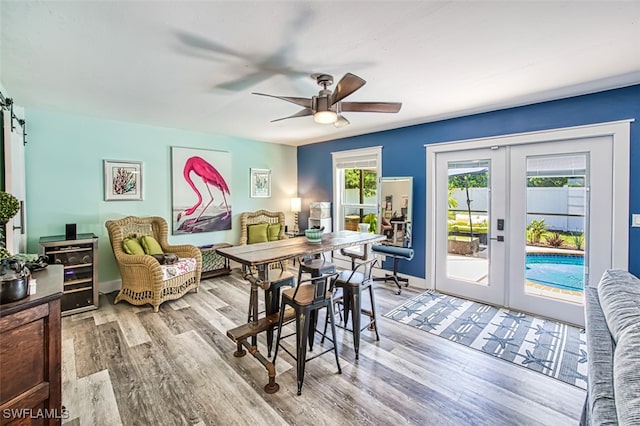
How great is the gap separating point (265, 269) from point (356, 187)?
3.40m

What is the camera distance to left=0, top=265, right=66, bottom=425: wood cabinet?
4.17 ft

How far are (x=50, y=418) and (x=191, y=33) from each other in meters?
2.25

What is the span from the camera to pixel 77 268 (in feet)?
11.6

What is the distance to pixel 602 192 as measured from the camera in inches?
117

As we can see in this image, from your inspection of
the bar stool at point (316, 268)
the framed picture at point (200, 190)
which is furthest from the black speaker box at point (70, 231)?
the bar stool at point (316, 268)

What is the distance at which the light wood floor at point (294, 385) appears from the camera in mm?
1927

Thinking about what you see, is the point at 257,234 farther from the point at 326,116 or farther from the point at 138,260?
the point at 326,116

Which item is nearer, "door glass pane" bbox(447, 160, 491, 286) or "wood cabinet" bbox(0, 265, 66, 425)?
"wood cabinet" bbox(0, 265, 66, 425)

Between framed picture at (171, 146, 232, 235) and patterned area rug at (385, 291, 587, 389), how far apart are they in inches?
132

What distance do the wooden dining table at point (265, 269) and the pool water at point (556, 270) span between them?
2.03m

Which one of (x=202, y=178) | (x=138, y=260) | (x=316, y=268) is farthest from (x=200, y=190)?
(x=316, y=268)

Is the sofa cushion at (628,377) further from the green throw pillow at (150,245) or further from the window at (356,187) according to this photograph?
the green throw pillow at (150,245)

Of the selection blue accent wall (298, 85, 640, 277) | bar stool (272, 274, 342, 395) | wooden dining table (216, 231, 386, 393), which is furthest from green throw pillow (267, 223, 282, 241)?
bar stool (272, 274, 342, 395)

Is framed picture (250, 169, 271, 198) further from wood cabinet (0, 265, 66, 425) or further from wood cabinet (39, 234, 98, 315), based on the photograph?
wood cabinet (0, 265, 66, 425)
